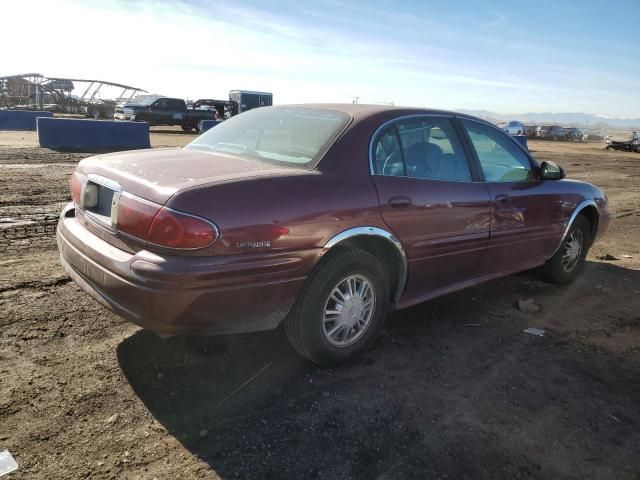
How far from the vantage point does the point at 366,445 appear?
8.02ft

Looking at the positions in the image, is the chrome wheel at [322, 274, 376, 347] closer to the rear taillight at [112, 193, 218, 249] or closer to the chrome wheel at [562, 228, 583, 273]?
the rear taillight at [112, 193, 218, 249]

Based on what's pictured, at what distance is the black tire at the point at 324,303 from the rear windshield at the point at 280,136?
0.60 m

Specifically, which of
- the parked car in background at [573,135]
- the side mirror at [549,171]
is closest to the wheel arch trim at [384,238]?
the side mirror at [549,171]

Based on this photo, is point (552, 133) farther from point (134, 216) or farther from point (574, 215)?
point (134, 216)

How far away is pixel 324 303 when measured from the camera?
2.91 meters

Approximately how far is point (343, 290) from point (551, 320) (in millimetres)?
2102

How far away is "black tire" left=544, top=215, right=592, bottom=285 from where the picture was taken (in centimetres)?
483

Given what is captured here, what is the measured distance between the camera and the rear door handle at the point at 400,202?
313 cm

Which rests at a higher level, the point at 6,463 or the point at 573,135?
the point at 573,135

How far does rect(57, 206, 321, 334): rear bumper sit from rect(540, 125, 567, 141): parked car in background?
174 ft

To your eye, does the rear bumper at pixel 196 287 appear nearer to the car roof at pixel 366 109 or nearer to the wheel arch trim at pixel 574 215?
the car roof at pixel 366 109

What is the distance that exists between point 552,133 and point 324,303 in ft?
174

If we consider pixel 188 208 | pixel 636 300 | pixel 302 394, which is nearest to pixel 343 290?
pixel 302 394

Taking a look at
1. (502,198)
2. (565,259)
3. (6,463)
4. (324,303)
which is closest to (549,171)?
(502,198)
